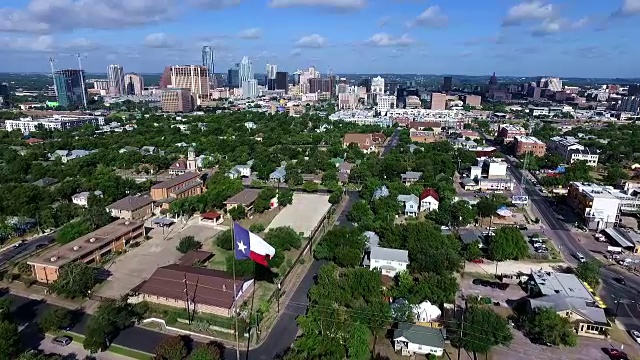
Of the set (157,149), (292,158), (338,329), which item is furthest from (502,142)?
(338,329)

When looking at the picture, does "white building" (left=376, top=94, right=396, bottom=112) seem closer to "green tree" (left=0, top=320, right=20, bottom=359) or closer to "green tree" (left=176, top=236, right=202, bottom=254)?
"green tree" (left=176, top=236, right=202, bottom=254)

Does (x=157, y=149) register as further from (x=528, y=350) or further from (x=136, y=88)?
(x=136, y=88)

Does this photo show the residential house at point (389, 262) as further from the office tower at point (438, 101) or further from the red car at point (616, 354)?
the office tower at point (438, 101)

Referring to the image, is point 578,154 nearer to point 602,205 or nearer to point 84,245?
point 602,205

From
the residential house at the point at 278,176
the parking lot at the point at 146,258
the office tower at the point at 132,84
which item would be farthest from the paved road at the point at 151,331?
the office tower at the point at 132,84

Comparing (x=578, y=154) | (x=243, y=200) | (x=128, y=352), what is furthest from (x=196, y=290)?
(x=578, y=154)
